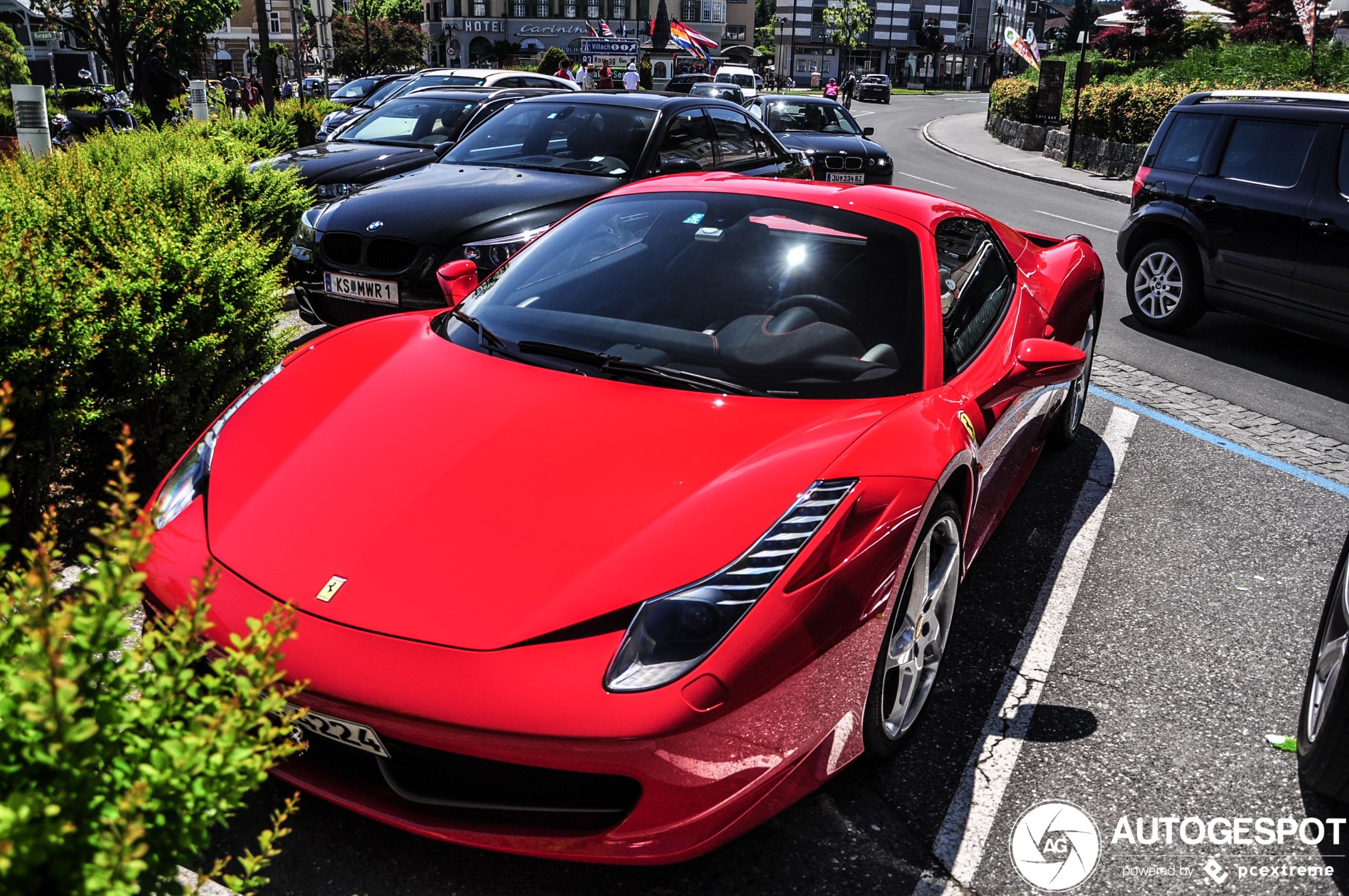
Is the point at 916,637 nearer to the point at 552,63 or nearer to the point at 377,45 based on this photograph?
the point at 552,63

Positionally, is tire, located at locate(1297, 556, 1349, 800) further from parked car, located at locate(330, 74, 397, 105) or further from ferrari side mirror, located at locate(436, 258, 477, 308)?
parked car, located at locate(330, 74, 397, 105)

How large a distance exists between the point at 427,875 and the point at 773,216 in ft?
7.86

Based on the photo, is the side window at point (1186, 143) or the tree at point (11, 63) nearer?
the side window at point (1186, 143)

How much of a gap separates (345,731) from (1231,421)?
5.83m

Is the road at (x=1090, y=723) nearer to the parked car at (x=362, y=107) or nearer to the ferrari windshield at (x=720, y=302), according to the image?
the ferrari windshield at (x=720, y=302)

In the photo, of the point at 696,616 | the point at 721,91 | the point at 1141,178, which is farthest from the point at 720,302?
the point at 721,91

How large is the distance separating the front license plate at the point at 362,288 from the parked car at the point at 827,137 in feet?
27.3

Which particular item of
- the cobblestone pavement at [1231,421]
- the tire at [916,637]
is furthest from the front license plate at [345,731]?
the cobblestone pavement at [1231,421]

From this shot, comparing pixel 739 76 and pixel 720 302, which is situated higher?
pixel 739 76

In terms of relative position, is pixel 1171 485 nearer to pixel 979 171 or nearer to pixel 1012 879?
pixel 1012 879

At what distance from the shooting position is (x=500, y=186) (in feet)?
22.7

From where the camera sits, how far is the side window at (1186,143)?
26.8 feet

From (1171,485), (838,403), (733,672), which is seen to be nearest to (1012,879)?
(733,672)

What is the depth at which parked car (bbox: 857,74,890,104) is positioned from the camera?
64.6 metres
